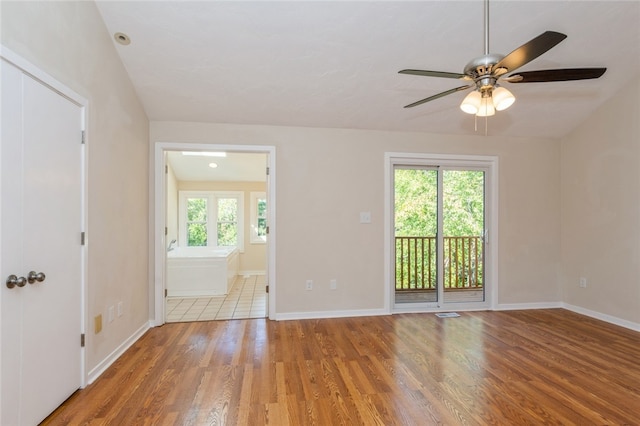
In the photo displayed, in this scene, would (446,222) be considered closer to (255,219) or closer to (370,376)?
(370,376)

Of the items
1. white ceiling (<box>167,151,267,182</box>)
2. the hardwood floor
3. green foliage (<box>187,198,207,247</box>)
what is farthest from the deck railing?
green foliage (<box>187,198,207,247</box>)

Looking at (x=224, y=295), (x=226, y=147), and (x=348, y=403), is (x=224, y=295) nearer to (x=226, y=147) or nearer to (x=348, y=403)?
(x=226, y=147)

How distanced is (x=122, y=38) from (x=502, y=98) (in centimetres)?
296

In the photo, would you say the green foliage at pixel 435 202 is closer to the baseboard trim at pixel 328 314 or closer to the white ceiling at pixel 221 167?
the baseboard trim at pixel 328 314

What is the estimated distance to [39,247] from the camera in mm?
1787

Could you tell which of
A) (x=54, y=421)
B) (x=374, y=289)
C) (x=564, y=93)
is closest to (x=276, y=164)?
(x=374, y=289)

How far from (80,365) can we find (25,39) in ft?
6.89

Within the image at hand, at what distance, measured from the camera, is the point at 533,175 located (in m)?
4.13

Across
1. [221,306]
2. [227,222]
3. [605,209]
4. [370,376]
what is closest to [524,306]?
[605,209]

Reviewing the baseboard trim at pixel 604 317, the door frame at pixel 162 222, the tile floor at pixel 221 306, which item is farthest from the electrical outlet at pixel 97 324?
the baseboard trim at pixel 604 317

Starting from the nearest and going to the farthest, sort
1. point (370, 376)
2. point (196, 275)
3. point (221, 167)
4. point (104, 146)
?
point (370, 376) < point (104, 146) < point (196, 275) < point (221, 167)

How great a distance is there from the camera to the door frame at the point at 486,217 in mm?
3855

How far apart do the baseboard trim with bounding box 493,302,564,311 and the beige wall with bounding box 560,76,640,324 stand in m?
0.22

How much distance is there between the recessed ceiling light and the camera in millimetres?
2472
